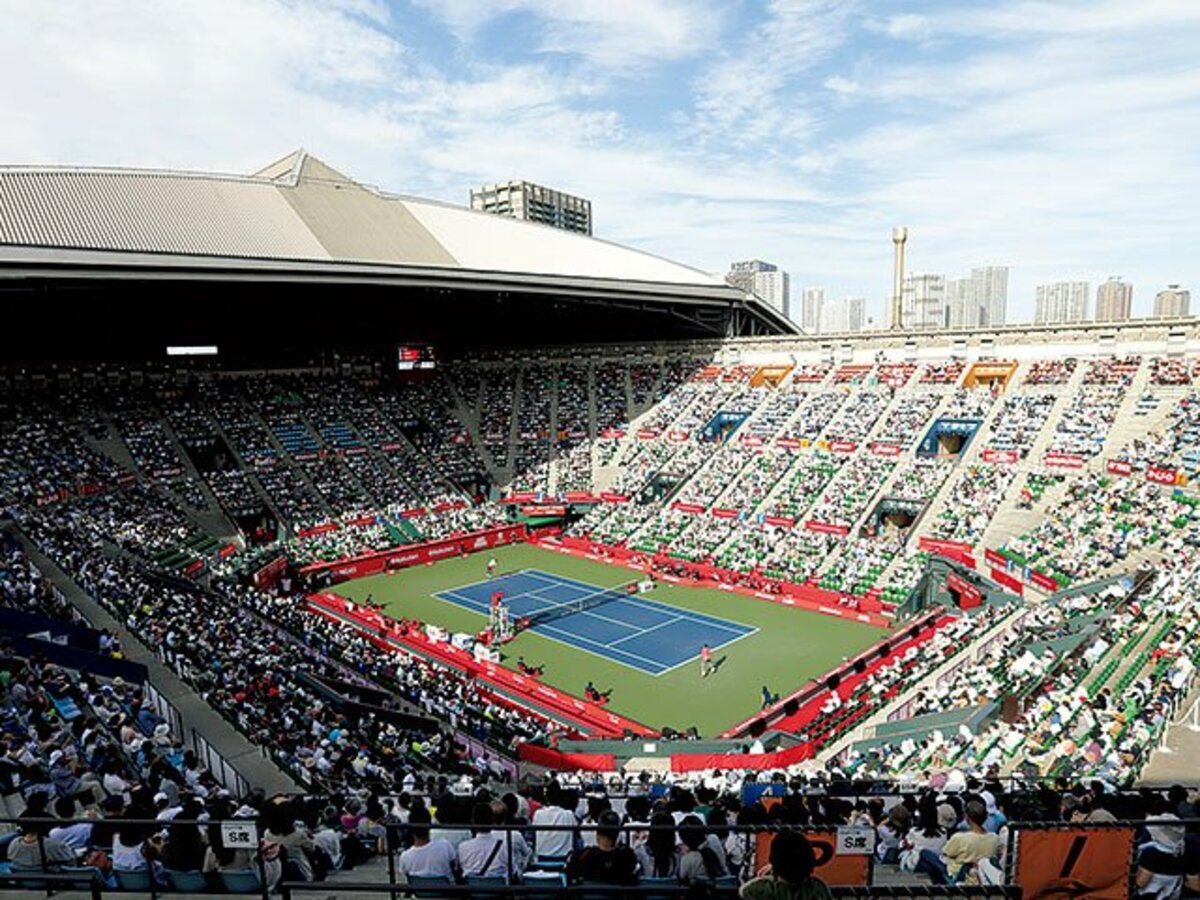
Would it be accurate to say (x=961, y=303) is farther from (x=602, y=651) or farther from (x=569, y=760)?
(x=569, y=760)

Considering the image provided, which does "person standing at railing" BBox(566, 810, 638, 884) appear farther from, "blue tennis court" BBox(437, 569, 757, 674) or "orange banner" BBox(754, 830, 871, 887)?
"blue tennis court" BBox(437, 569, 757, 674)

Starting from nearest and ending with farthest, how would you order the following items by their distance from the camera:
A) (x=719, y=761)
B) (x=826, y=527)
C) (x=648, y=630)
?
(x=719, y=761)
(x=648, y=630)
(x=826, y=527)

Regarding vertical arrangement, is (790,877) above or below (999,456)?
above

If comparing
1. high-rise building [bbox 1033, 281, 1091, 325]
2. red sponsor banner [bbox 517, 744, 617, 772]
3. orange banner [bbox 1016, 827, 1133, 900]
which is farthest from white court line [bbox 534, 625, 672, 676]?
high-rise building [bbox 1033, 281, 1091, 325]

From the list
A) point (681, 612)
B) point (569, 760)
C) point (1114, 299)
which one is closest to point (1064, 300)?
point (1114, 299)

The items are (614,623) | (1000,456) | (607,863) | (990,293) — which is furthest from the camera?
(990,293)

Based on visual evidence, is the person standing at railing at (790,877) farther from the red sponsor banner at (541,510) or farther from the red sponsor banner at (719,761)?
the red sponsor banner at (541,510)
